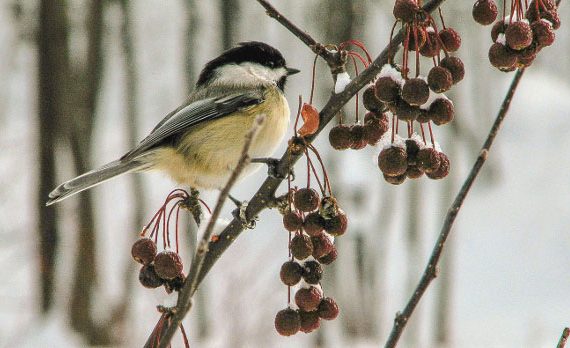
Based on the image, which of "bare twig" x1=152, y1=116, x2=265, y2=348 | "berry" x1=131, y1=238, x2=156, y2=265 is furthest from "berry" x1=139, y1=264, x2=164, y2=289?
"bare twig" x1=152, y1=116, x2=265, y2=348

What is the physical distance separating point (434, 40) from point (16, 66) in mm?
6301

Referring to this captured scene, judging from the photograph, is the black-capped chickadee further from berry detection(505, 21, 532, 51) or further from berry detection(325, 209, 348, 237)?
berry detection(505, 21, 532, 51)

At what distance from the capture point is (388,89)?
1255mm

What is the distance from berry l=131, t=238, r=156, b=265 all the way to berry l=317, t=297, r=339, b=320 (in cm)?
32

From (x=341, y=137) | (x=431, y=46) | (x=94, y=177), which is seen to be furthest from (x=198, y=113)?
(x=431, y=46)

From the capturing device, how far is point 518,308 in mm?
6902

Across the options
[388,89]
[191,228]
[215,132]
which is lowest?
[388,89]

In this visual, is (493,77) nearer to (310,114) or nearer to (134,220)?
(134,220)

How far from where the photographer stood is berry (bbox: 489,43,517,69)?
50.6 inches

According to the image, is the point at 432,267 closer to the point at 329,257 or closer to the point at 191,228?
the point at 329,257

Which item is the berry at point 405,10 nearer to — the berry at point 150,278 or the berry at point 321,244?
the berry at point 321,244

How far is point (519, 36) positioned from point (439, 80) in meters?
0.16

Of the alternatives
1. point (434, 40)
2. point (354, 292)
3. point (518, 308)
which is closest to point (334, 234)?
point (434, 40)

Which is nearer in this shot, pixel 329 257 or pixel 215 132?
pixel 329 257
